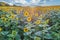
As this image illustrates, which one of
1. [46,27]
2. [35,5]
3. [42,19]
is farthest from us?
[35,5]

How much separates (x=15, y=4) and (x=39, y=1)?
295 millimetres

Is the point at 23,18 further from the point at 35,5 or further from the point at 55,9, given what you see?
the point at 55,9

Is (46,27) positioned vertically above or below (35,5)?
below

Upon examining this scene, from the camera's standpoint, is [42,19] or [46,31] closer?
[46,31]

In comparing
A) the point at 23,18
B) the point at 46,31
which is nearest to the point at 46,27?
the point at 46,31

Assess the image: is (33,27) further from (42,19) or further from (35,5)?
(35,5)

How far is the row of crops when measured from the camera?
197cm

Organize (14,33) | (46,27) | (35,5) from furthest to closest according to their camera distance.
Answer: (35,5)
(46,27)
(14,33)

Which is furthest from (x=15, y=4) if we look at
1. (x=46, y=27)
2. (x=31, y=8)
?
(x=46, y=27)

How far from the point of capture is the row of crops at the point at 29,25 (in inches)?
77.6

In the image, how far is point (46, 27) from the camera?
2.07 meters

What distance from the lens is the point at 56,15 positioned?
238cm

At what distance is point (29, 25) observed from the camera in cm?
208

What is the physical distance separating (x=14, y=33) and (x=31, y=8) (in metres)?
0.55
